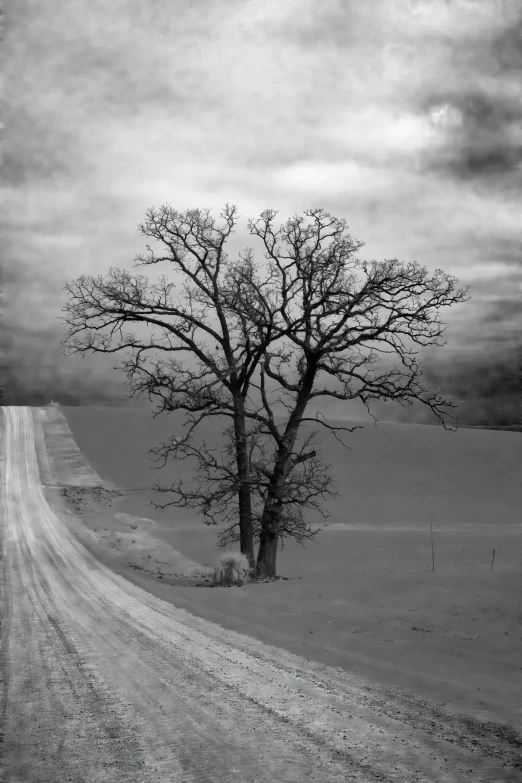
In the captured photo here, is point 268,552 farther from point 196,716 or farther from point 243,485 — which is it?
point 196,716

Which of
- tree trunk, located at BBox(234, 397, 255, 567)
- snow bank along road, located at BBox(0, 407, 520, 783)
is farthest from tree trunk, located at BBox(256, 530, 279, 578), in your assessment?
snow bank along road, located at BBox(0, 407, 520, 783)

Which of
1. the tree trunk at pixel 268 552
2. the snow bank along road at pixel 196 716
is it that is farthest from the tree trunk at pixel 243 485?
the snow bank along road at pixel 196 716

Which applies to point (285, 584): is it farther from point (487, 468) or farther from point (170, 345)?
point (487, 468)

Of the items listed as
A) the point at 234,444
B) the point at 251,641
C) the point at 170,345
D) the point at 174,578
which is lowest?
the point at 174,578

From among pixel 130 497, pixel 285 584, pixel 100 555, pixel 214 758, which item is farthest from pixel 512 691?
pixel 130 497

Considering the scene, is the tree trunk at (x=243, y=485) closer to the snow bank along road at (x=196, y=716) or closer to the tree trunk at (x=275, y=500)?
the tree trunk at (x=275, y=500)

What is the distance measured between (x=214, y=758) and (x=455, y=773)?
153cm

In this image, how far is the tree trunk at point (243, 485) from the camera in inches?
574

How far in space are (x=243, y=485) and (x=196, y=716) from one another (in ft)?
32.4

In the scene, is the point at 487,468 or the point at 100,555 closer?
the point at 100,555

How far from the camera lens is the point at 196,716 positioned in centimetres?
479

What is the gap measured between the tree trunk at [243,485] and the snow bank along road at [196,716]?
20.8 ft

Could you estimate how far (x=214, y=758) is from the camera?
4.02 meters

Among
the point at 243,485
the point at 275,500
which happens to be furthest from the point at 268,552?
the point at 243,485
